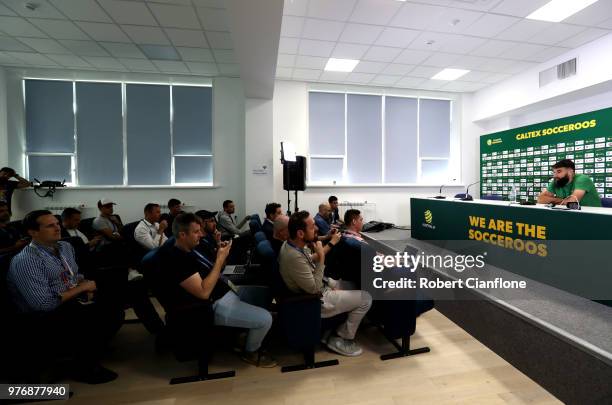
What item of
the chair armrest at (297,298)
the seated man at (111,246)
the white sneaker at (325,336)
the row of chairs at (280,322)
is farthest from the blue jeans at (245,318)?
the seated man at (111,246)

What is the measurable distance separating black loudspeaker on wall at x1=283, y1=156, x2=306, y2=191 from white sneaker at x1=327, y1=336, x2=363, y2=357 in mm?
3525

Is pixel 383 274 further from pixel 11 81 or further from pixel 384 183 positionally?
pixel 11 81

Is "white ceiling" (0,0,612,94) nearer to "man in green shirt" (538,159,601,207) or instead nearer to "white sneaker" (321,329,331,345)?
"man in green shirt" (538,159,601,207)

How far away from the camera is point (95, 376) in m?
2.11

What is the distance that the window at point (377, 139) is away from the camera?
700cm

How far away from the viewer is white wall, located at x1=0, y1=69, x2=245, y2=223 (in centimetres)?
580

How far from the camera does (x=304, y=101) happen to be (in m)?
6.76

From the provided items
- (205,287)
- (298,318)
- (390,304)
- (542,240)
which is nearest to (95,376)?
(205,287)

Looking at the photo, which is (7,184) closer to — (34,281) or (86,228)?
(86,228)

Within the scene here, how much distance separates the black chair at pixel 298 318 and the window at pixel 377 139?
4.96 metres

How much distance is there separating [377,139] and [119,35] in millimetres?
5654

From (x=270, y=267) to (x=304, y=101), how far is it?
5338 mm

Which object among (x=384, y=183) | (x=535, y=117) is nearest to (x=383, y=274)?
(x=384, y=183)

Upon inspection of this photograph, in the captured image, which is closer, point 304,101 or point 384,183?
point 304,101
